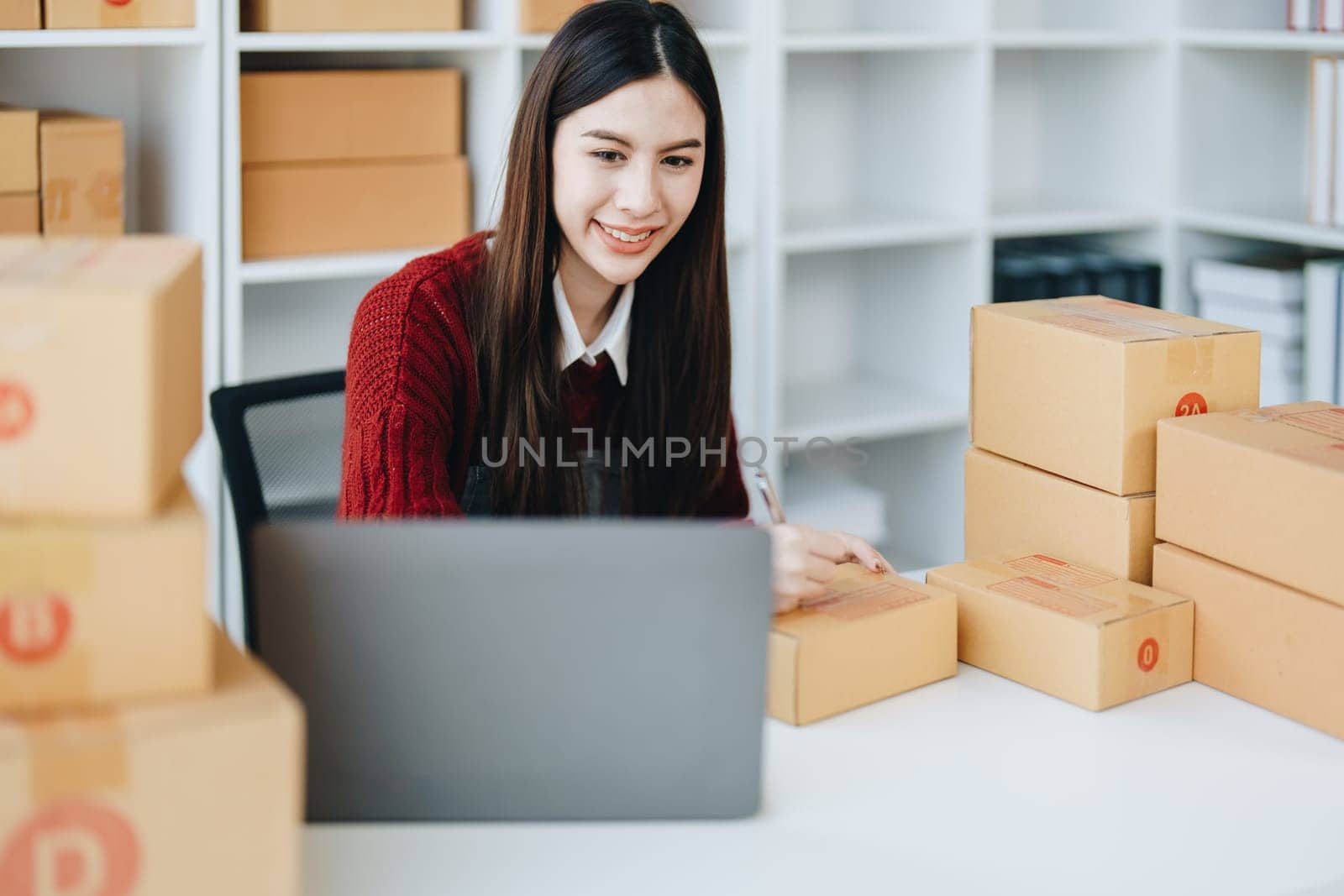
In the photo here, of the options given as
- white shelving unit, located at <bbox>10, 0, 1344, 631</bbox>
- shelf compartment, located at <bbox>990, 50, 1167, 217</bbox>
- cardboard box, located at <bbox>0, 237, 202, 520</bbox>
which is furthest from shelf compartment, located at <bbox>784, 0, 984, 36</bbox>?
cardboard box, located at <bbox>0, 237, 202, 520</bbox>

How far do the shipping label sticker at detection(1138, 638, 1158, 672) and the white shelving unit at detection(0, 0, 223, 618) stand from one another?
1.40 metres

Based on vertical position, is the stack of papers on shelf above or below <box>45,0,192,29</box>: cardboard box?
below

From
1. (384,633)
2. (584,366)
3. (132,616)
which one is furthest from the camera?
(584,366)

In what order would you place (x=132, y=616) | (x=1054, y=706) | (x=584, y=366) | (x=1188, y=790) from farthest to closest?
(x=584, y=366) < (x=1054, y=706) < (x=1188, y=790) < (x=132, y=616)

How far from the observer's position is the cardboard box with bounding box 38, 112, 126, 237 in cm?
216

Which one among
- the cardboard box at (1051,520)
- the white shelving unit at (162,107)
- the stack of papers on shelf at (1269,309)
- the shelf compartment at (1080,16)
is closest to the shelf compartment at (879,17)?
the shelf compartment at (1080,16)

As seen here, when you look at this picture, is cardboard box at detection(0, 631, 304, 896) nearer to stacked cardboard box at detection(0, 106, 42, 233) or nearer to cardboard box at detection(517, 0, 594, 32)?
stacked cardboard box at detection(0, 106, 42, 233)

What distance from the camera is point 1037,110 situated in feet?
10.9

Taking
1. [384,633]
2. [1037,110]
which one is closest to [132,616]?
[384,633]

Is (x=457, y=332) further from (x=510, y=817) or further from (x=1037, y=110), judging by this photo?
(x=1037, y=110)

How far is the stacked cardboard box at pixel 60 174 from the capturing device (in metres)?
2.13

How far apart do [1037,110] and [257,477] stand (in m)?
2.22

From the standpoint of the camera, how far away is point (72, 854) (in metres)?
0.83

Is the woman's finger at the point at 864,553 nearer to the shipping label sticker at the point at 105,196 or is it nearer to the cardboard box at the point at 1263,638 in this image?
the cardboard box at the point at 1263,638
